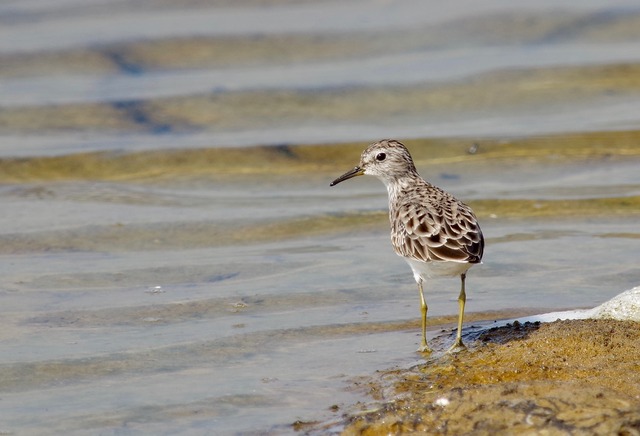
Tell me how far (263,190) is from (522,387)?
5.06 metres

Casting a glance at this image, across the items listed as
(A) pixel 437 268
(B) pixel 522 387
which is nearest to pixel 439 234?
(A) pixel 437 268

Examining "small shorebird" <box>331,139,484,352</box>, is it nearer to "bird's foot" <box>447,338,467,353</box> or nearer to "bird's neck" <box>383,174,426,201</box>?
"bird's foot" <box>447,338,467,353</box>

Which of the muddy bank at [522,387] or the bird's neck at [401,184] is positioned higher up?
the bird's neck at [401,184]

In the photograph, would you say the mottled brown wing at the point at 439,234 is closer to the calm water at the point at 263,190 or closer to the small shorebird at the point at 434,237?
the small shorebird at the point at 434,237

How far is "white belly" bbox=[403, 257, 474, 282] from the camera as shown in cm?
559

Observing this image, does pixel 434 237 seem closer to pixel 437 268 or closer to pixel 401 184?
pixel 437 268

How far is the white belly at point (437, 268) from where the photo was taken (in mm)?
5594

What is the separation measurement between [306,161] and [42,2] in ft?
18.6

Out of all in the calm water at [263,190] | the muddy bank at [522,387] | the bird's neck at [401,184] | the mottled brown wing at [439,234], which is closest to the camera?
the muddy bank at [522,387]

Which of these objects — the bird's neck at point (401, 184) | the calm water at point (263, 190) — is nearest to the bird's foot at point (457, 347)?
the calm water at point (263, 190)

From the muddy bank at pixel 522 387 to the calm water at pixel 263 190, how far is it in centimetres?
30

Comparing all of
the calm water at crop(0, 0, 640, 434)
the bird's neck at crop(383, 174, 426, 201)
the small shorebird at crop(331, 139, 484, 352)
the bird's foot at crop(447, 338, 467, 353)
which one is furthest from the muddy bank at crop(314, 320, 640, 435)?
the bird's neck at crop(383, 174, 426, 201)

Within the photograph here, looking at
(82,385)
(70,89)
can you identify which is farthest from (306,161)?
(82,385)

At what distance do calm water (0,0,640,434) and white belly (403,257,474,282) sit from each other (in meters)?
0.44
